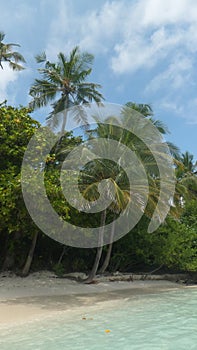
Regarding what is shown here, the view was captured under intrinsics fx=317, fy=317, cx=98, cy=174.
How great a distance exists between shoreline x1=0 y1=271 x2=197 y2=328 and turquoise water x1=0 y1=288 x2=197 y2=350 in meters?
0.54

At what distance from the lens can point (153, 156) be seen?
11.8 m

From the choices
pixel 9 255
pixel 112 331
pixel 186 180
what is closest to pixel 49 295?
pixel 9 255

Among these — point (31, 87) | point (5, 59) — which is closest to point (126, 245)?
point (31, 87)

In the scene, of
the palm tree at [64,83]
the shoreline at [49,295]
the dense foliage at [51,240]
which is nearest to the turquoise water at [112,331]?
the shoreline at [49,295]

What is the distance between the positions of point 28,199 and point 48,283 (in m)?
3.89

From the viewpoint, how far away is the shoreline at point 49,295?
7.24m

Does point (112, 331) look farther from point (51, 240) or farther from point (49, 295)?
point (51, 240)

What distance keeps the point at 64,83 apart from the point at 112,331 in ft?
42.2

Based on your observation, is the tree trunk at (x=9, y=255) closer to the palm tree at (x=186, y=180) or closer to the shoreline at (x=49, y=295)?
the shoreline at (x=49, y=295)

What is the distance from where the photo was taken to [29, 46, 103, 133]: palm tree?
16062 millimetres

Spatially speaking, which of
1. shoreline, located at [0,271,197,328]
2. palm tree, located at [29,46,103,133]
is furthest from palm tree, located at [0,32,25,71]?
shoreline, located at [0,271,197,328]

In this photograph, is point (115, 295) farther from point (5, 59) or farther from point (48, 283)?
point (5, 59)

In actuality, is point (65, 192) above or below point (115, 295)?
above

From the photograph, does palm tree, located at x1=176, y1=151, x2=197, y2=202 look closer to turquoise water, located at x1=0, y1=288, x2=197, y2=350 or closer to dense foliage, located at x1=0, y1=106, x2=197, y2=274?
dense foliage, located at x1=0, y1=106, x2=197, y2=274
